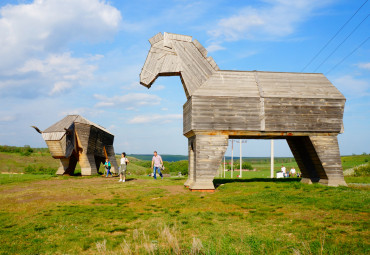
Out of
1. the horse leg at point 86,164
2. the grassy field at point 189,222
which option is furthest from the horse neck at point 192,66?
the horse leg at point 86,164

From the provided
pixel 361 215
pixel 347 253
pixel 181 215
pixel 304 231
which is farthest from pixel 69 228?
pixel 361 215

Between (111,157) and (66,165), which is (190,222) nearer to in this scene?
(66,165)

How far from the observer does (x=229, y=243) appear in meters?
5.96

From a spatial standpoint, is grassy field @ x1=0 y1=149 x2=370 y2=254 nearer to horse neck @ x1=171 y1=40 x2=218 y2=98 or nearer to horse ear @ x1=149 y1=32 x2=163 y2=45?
horse neck @ x1=171 y1=40 x2=218 y2=98

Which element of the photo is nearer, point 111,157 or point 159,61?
point 159,61

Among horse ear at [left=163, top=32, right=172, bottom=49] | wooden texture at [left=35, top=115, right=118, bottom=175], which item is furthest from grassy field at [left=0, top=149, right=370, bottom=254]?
wooden texture at [left=35, top=115, right=118, bottom=175]

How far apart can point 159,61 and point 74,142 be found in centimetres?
1327

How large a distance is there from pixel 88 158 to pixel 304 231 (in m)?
21.5

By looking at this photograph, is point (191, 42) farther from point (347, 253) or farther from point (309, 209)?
point (347, 253)

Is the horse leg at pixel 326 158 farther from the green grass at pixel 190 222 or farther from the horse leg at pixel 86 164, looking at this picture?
the horse leg at pixel 86 164

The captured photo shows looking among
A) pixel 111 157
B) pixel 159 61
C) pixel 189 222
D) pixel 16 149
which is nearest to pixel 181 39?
pixel 159 61

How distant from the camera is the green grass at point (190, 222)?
5795 mm

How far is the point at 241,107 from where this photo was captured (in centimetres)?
1400

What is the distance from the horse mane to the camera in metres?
15.0
